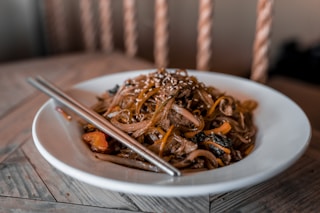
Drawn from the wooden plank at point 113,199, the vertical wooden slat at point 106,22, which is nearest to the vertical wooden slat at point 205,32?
the vertical wooden slat at point 106,22

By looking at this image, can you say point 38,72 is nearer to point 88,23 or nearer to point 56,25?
point 88,23

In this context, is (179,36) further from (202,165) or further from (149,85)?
(202,165)

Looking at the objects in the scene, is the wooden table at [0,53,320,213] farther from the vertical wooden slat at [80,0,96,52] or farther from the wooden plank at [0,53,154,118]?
the vertical wooden slat at [80,0,96,52]

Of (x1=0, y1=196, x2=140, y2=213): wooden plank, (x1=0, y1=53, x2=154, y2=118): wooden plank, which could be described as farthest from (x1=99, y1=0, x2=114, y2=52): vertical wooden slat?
(x1=0, y1=196, x2=140, y2=213): wooden plank

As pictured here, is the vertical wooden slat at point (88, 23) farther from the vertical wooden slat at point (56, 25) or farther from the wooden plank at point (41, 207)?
the wooden plank at point (41, 207)

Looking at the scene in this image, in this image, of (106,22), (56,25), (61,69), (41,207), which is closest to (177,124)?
(41,207)

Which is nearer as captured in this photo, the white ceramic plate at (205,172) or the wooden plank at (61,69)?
the white ceramic plate at (205,172)

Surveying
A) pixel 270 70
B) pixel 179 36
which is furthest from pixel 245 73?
pixel 179 36
